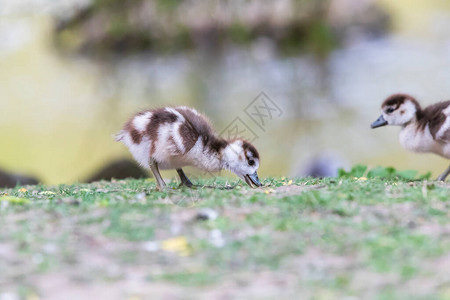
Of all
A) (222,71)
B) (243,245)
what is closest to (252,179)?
(243,245)

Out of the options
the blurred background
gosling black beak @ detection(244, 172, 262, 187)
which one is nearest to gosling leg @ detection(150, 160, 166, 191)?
gosling black beak @ detection(244, 172, 262, 187)

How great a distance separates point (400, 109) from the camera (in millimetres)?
5855

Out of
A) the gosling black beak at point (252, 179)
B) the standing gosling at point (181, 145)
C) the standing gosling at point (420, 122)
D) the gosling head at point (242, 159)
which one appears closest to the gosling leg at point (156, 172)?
the standing gosling at point (181, 145)

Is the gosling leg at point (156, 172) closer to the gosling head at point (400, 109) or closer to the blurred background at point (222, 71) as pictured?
the gosling head at point (400, 109)

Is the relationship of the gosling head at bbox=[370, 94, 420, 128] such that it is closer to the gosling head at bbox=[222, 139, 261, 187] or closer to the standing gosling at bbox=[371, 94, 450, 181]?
the standing gosling at bbox=[371, 94, 450, 181]

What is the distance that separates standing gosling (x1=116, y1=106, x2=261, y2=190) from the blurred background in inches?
170

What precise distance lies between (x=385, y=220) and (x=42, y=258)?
1.65 metres

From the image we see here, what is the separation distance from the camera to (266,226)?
3258 millimetres

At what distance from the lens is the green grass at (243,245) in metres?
2.61

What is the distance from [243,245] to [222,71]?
26.9ft

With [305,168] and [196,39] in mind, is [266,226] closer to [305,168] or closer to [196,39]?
[305,168]

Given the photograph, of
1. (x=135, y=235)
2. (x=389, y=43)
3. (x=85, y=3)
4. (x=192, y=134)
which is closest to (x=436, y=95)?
(x=389, y=43)

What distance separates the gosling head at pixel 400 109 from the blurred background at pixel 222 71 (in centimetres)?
331

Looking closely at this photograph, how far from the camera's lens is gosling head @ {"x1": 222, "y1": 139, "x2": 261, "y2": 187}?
16.4 ft
